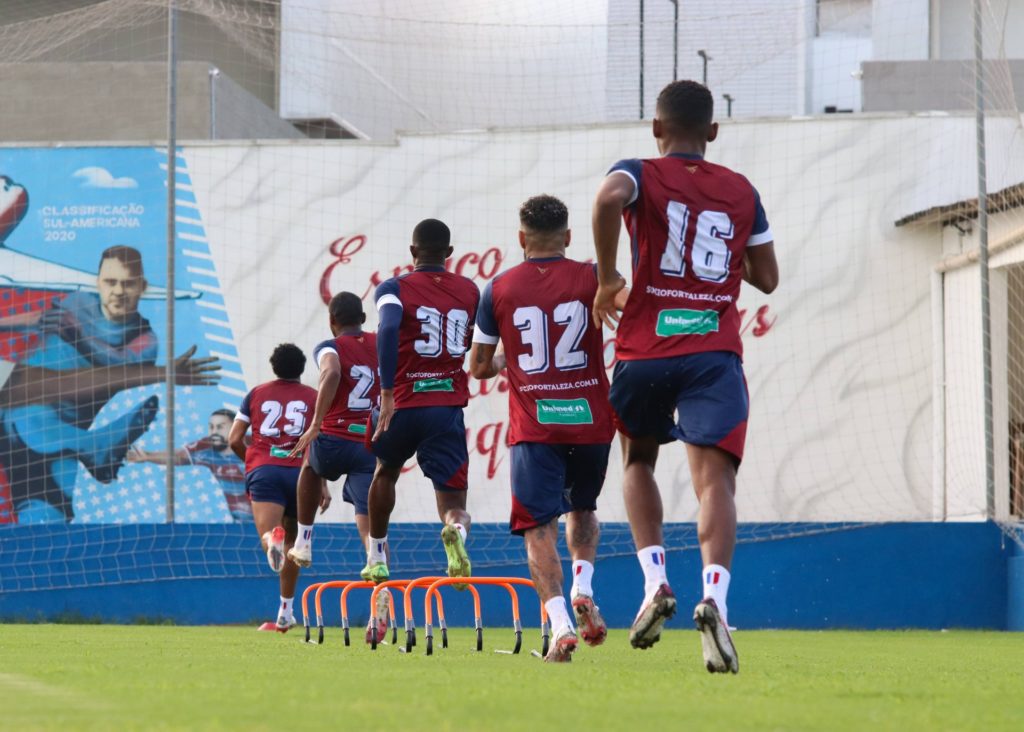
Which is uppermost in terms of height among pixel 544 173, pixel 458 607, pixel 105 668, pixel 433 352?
pixel 544 173

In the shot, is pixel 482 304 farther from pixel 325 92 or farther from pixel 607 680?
pixel 325 92

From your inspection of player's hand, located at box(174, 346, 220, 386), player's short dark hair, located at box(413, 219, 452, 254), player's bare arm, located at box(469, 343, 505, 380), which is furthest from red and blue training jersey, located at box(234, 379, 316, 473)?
player's hand, located at box(174, 346, 220, 386)

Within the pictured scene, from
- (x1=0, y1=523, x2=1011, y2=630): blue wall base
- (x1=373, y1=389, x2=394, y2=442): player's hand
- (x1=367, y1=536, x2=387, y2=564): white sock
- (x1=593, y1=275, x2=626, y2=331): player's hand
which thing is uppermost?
(x1=593, y1=275, x2=626, y2=331): player's hand

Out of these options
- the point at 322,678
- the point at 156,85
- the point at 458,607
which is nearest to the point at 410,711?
the point at 322,678

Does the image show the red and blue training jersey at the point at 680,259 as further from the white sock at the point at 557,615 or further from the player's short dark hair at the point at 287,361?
the player's short dark hair at the point at 287,361

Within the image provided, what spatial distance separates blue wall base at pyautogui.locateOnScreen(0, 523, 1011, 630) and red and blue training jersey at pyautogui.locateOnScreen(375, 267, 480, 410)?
253 inches

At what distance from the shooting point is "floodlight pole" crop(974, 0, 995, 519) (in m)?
14.6

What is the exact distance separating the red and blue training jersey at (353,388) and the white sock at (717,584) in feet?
17.0

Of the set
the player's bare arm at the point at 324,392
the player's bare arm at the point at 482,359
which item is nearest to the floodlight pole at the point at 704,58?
the player's bare arm at the point at 324,392

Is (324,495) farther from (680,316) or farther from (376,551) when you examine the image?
(680,316)

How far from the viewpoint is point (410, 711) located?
3.97 meters

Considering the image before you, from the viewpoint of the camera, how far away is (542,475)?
23.1 ft

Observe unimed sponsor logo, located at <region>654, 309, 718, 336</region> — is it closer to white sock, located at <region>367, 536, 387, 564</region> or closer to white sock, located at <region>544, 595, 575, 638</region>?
white sock, located at <region>544, 595, 575, 638</region>

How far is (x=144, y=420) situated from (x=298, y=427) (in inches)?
431
